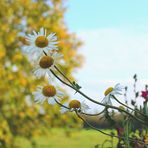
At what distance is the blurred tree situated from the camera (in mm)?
10305

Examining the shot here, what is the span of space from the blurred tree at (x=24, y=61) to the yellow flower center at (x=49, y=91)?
7084 mm

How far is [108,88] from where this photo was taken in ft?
9.69

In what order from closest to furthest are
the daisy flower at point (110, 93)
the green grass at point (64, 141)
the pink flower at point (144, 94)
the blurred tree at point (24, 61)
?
the daisy flower at point (110, 93) < the pink flower at point (144, 94) < the blurred tree at point (24, 61) < the green grass at point (64, 141)

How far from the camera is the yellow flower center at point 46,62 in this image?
2922mm

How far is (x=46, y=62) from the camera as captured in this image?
2930mm

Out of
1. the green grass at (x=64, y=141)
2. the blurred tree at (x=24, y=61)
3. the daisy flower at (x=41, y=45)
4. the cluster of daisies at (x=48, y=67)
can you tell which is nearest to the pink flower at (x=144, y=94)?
the cluster of daisies at (x=48, y=67)

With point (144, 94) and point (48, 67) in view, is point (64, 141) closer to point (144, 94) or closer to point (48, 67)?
point (144, 94)

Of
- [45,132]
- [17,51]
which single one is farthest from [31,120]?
[17,51]

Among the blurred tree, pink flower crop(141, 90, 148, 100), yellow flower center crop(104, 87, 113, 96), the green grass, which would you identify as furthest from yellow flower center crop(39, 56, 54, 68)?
the green grass

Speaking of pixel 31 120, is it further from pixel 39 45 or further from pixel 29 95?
pixel 39 45

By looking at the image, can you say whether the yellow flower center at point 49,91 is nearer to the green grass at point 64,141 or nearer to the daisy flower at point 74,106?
the daisy flower at point 74,106

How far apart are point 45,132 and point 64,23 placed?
7.37 feet

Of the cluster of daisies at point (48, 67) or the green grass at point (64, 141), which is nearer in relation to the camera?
the cluster of daisies at point (48, 67)

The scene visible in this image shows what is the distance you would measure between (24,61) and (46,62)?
24.9 feet
